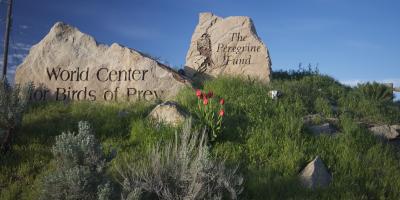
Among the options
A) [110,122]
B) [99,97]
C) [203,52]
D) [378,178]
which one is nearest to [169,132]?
[110,122]

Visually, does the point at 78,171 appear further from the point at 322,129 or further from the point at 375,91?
the point at 375,91

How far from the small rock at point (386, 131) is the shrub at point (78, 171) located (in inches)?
252

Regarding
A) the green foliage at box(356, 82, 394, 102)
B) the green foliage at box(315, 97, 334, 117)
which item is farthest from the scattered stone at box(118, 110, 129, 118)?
the green foliage at box(356, 82, 394, 102)

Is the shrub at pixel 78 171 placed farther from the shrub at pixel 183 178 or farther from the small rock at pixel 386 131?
the small rock at pixel 386 131

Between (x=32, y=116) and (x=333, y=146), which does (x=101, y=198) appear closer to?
(x=333, y=146)

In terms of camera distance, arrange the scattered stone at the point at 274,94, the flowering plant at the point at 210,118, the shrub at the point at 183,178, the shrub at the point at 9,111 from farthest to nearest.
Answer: the scattered stone at the point at 274,94
the shrub at the point at 9,111
the flowering plant at the point at 210,118
the shrub at the point at 183,178

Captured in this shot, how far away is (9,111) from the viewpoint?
8.84 metres

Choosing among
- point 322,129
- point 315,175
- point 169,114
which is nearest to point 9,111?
point 169,114

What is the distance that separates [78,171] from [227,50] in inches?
392

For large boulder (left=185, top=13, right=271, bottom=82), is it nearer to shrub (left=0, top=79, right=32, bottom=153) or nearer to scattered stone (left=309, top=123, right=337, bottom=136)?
scattered stone (left=309, top=123, right=337, bottom=136)

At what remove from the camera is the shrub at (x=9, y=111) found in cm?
880

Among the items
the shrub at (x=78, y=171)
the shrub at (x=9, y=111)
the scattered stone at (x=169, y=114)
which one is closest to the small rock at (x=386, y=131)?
the scattered stone at (x=169, y=114)

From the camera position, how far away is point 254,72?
1457 cm

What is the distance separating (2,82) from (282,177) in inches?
237
